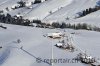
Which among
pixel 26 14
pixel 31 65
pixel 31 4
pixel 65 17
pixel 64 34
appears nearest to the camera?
pixel 31 65

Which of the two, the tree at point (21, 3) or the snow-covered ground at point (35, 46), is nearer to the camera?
the snow-covered ground at point (35, 46)

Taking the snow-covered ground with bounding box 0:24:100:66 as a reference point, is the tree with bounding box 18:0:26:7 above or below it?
above

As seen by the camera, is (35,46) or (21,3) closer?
(35,46)

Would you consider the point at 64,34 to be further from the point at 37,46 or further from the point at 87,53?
the point at 87,53

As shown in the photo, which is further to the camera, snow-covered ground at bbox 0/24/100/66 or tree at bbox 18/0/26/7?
tree at bbox 18/0/26/7

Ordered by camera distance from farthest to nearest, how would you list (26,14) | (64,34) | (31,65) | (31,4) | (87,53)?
1. (31,4)
2. (26,14)
3. (64,34)
4. (87,53)
5. (31,65)

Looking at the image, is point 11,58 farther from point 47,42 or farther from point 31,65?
point 47,42

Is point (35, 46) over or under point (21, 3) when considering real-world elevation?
under

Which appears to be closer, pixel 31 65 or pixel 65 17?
pixel 31 65

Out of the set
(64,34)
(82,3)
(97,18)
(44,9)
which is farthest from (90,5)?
(64,34)

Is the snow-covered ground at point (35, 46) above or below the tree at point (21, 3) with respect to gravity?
below

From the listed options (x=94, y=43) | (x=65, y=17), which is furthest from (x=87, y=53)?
(x=65, y=17)
